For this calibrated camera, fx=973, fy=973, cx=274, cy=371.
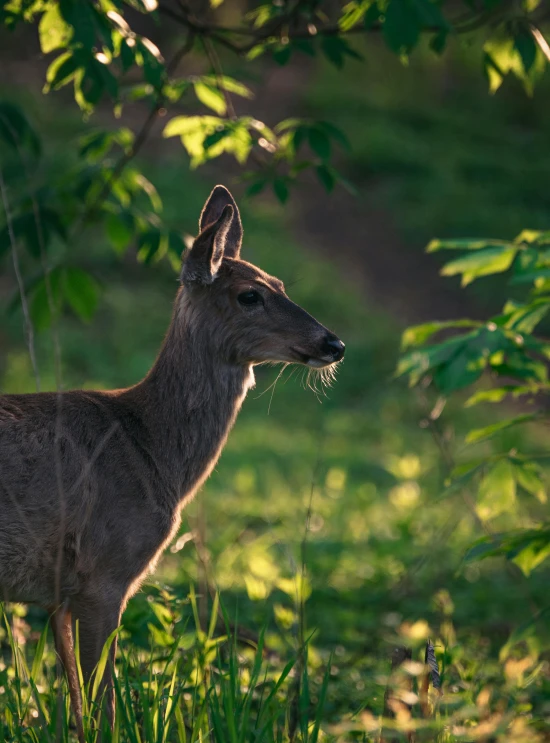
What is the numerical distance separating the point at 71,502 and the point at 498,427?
1.63m

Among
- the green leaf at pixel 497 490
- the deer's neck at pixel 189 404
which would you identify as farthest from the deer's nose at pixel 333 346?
the green leaf at pixel 497 490

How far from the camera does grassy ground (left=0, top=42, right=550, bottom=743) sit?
3195mm

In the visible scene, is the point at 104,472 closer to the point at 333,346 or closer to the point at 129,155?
the point at 333,346

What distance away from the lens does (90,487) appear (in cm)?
359

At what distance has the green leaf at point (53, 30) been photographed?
408cm

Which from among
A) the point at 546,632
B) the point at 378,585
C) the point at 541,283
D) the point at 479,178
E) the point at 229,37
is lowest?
the point at 479,178

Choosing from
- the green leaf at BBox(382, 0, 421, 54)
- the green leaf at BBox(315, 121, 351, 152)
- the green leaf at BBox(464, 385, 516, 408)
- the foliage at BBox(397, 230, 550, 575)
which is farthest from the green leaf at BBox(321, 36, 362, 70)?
the green leaf at BBox(464, 385, 516, 408)

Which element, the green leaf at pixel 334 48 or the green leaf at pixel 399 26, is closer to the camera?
the green leaf at pixel 399 26

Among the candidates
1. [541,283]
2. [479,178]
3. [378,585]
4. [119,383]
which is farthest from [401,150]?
[541,283]

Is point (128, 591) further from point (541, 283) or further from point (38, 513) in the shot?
point (541, 283)

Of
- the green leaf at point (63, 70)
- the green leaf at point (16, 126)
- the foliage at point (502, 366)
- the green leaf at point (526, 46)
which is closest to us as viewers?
the foliage at point (502, 366)

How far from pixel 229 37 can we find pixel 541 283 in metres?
2.42

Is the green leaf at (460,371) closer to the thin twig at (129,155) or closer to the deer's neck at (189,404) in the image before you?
the deer's neck at (189,404)

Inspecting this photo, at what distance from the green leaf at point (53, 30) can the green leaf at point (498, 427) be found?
2356mm
